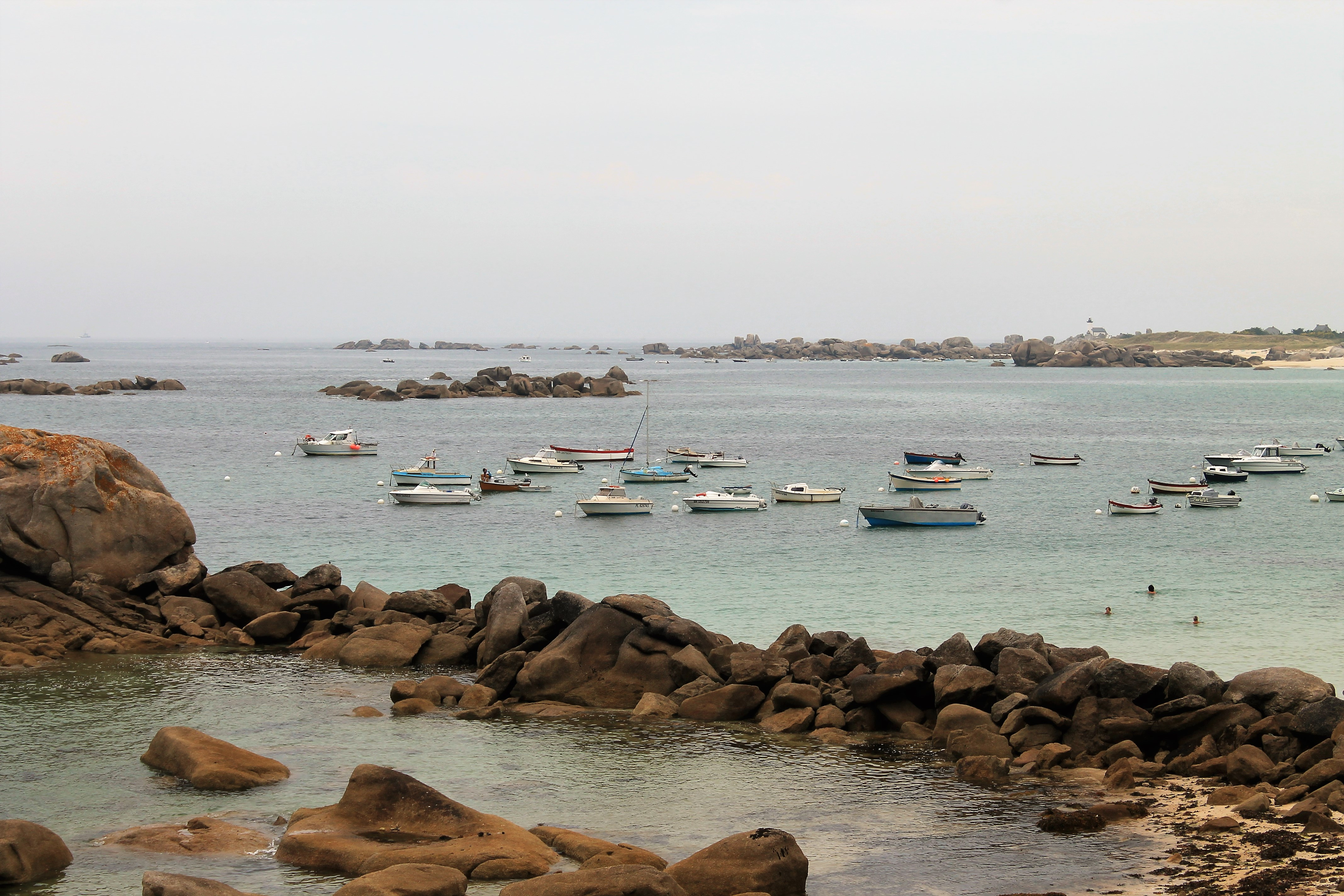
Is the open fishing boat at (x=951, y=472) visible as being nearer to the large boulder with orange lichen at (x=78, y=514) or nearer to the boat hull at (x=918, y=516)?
the boat hull at (x=918, y=516)

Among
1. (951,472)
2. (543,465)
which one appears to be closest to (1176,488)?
(951,472)

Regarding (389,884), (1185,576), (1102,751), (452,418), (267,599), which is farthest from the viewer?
(452,418)

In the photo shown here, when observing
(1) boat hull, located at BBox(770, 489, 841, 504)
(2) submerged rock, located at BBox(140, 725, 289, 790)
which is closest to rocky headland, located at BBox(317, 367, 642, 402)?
(1) boat hull, located at BBox(770, 489, 841, 504)

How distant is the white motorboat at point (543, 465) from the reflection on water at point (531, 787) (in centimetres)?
4498

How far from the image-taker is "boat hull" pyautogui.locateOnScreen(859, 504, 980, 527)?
47719 millimetres

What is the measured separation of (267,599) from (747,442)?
2593 inches

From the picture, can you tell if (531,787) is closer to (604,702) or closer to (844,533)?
(604,702)

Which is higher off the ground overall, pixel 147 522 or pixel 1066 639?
pixel 147 522

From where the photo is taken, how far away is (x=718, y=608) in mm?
31141

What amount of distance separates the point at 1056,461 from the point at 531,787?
6211 cm

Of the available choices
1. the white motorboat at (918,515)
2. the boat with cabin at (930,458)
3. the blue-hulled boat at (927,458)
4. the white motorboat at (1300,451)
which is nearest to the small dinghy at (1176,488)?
the boat with cabin at (930,458)

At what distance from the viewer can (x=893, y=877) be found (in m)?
13.4

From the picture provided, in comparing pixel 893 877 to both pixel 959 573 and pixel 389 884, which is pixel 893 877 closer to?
pixel 389 884

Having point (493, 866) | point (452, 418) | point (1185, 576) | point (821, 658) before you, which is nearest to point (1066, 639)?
point (821, 658)
